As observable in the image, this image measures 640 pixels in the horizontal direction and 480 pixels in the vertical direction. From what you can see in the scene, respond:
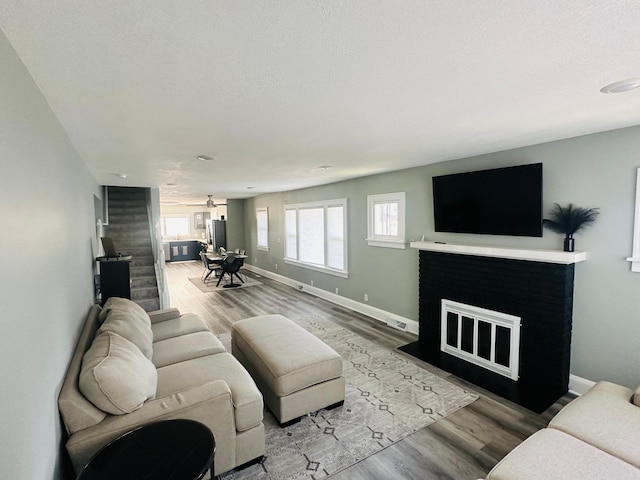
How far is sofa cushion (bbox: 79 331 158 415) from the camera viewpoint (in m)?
1.67

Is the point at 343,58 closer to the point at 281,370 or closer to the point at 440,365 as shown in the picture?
the point at 281,370

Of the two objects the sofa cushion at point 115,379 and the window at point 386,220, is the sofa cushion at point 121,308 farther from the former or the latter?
the window at point 386,220

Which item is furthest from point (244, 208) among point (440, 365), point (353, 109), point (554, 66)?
point (554, 66)

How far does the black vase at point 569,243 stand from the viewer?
2848 millimetres

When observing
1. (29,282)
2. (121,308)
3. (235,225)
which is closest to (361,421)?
(121,308)

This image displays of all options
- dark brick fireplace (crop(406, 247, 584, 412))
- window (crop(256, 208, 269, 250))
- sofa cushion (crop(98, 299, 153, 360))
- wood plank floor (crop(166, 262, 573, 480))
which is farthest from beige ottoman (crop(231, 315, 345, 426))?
window (crop(256, 208, 269, 250))

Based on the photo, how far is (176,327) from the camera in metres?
3.47

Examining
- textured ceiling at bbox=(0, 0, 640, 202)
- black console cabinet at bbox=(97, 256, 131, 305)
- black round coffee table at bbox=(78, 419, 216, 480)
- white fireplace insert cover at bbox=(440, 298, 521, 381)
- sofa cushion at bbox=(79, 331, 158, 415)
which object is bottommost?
white fireplace insert cover at bbox=(440, 298, 521, 381)

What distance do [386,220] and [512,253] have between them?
201cm

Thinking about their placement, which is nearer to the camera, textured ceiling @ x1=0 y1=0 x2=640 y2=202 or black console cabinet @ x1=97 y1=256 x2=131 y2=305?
textured ceiling @ x1=0 y1=0 x2=640 y2=202

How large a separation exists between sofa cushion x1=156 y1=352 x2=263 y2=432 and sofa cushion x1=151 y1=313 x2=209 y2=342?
763mm

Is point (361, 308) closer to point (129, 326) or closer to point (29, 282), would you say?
point (129, 326)

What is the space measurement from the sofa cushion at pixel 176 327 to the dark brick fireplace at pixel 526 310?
263 cm

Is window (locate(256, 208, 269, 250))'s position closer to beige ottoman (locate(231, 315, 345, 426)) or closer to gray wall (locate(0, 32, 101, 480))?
beige ottoman (locate(231, 315, 345, 426))
